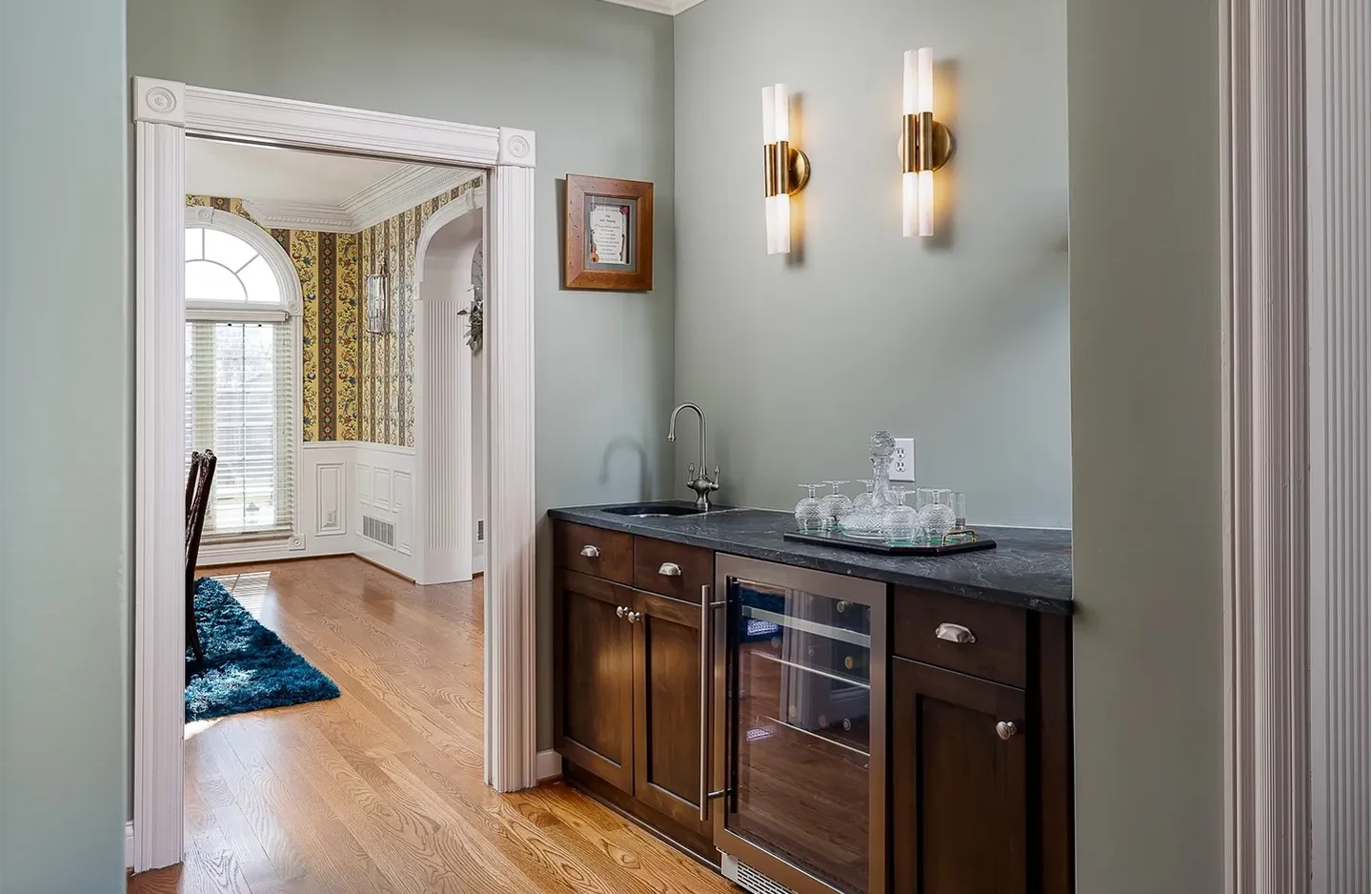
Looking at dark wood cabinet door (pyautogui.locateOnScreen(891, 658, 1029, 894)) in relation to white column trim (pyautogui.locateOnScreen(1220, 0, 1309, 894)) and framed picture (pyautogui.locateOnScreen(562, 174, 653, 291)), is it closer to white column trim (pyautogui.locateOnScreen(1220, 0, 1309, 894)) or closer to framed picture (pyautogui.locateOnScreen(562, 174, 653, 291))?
white column trim (pyautogui.locateOnScreen(1220, 0, 1309, 894))

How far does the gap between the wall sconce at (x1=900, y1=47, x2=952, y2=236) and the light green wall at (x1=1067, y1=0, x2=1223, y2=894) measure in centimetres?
97

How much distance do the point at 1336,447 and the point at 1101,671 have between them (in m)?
0.51

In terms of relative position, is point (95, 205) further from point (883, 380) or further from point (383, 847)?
point (383, 847)

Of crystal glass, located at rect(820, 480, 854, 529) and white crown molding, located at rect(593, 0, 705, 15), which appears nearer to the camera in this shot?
crystal glass, located at rect(820, 480, 854, 529)

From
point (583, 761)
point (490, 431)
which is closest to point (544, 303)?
point (490, 431)

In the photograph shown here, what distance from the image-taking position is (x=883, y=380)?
9.40 ft

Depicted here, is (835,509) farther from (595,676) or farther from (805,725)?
(595,676)

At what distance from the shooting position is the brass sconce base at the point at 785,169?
3.11 metres

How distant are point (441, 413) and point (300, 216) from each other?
234 centimetres

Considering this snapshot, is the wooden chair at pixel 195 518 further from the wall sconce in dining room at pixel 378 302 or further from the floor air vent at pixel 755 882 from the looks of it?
the wall sconce in dining room at pixel 378 302

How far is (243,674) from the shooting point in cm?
468

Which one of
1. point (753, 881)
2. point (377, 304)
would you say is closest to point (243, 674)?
point (753, 881)

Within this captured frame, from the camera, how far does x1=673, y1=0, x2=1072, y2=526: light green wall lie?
2.45 m

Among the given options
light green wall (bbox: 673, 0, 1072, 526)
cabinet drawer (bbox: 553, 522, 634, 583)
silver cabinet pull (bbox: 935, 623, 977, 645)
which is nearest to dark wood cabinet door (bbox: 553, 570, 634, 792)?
cabinet drawer (bbox: 553, 522, 634, 583)
